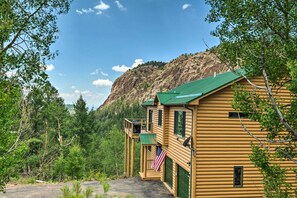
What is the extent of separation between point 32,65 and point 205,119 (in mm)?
6934

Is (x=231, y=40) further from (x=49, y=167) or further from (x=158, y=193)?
(x=49, y=167)

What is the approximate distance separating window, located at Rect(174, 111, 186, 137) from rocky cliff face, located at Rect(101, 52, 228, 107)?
85.6m

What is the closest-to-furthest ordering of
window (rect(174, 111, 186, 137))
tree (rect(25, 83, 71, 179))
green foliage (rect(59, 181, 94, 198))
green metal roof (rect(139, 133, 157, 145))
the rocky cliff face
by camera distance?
green foliage (rect(59, 181, 94, 198)) < window (rect(174, 111, 186, 137)) < green metal roof (rect(139, 133, 157, 145)) < tree (rect(25, 83, 71, 179)) < the rocky cliff face

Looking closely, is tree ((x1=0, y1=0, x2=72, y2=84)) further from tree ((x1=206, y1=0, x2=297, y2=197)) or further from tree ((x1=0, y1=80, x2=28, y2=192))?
tree ((x1=206, y1=0, x2=297, y2=197))

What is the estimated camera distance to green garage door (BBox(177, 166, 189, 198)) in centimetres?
1240

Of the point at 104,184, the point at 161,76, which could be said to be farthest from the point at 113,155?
the point at 161,76

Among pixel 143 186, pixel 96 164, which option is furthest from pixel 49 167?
pixel 143 186

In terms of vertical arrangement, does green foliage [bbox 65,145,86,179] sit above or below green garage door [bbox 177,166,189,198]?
below

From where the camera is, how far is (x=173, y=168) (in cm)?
1446

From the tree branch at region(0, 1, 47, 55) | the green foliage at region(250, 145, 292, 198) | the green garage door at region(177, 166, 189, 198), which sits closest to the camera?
the green foliage at region(250, 145, 292, 198)

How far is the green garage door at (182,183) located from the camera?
12.4 m

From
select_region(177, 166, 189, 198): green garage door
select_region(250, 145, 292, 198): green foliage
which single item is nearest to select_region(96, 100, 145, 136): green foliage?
select_region(177, 166, 189, 198): green garage door

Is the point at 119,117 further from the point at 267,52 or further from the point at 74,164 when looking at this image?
the point at 267,52

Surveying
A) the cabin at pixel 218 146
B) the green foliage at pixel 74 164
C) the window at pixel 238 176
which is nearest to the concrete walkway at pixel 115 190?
the cabin at pixel 218 146
